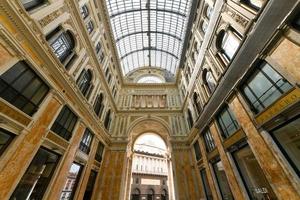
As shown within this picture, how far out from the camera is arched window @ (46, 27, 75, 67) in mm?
7833

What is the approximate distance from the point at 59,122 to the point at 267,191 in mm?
10639

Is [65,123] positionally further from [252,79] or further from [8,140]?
[252,79]

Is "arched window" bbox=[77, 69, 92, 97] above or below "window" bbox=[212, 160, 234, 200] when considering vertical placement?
above

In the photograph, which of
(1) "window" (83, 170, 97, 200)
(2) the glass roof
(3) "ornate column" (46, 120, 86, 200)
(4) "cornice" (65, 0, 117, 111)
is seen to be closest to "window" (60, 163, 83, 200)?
(3) "ornate column" (46, 120, 86, 200)

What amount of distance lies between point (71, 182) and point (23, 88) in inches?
282

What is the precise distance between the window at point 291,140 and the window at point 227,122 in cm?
227

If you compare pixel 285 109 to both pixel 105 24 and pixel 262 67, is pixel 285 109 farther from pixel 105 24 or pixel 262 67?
pixel 105 24

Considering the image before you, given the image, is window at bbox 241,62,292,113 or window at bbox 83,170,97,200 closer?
window at bbox 241,62,292,113

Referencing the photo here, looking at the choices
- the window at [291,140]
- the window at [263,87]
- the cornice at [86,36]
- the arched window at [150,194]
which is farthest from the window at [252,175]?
the arched window at [150,194]

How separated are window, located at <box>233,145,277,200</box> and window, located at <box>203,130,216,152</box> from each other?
101 inches

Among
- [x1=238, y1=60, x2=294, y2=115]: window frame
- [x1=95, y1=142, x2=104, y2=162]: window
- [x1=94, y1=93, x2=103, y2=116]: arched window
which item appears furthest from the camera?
[x1=94, y1=93, x2=103, y2=116]: arched window

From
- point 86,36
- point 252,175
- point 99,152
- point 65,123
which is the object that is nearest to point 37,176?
point 65,123

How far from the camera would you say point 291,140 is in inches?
187

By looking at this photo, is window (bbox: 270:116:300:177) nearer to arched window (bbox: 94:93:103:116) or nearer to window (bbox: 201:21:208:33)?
window (bbox: 201:21:208:33)
